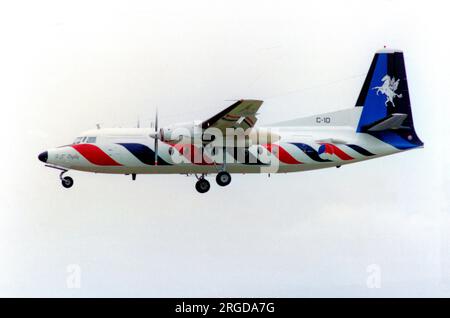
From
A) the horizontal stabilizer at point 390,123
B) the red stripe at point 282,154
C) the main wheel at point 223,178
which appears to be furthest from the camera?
the horizontal stabilizer at point 390,123

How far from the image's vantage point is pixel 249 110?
73.7ft

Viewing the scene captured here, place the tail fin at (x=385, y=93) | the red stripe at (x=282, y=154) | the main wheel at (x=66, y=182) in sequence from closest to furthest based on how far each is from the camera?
the red stripe at (x=282, y=154) → the main wheel at (x=66, y=182) → the tail fin at (x=385, y=93)

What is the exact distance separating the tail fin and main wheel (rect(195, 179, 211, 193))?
15.8 feet

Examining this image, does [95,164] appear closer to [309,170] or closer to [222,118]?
[222,118]

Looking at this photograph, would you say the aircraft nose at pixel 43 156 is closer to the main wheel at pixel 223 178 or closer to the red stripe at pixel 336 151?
the main wheel at pixel 223 178

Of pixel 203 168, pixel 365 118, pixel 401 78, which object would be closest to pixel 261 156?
pixel 203 168

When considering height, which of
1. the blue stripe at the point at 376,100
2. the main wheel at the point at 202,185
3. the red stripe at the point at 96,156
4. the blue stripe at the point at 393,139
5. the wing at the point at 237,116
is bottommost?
the main wheel at the point at 202,185

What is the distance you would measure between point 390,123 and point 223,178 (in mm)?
5150

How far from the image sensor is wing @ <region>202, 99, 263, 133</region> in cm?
2213

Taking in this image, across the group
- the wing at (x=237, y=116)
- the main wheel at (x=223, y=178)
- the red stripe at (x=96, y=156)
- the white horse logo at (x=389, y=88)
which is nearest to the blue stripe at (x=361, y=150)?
the white horse logo at (x=389, y=88)

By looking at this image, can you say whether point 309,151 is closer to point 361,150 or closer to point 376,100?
point 361,150

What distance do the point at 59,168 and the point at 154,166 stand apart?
9.29 feet

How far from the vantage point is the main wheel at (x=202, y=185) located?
24472mm

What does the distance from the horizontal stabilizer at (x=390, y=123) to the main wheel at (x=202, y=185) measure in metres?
5.12
